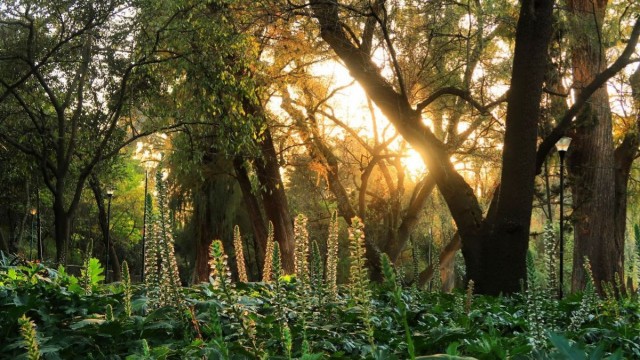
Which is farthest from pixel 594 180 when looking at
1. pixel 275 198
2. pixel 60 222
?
pixel 60 222

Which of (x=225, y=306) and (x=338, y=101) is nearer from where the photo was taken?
(x=225, y=306)

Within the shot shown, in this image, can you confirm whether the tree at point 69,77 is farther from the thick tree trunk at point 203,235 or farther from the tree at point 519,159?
the tree at point 519,159

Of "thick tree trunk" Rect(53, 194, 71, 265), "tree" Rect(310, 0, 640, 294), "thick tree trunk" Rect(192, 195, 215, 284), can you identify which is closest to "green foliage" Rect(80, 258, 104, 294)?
"tree" Rect(310, 0, 640, 294)

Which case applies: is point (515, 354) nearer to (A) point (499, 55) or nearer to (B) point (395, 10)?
(B) point (395, 10)

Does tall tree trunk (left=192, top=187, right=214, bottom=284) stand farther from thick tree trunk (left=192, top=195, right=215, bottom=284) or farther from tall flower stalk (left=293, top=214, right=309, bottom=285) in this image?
tall flower stalk (left=293, top=214, right=309, bottom=285)

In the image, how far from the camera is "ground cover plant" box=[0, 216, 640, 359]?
2.18 meters

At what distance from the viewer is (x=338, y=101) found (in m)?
23.8

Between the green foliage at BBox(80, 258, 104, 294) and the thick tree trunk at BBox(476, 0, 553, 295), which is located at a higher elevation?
the thick tree trunk at BBox(476, 0, 553, 295)

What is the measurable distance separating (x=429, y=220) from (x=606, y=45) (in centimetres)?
1337

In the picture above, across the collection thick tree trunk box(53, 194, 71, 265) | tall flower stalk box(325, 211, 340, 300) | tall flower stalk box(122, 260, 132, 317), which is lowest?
tall flower stalk box(122, 260, 132, 317)

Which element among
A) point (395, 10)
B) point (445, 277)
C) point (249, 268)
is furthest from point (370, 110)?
point (249, 268)

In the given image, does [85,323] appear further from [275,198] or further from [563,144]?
[563,144]

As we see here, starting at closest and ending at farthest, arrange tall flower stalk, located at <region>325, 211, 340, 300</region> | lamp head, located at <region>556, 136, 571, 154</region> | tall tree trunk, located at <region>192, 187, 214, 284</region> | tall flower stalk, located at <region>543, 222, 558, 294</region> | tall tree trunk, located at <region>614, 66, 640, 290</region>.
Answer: tall flower stalk, located at <region>325, 211, 340, 300</region>, tall flower stalk, located at <region>543, 222, 558, 294</region>, lamp head, located at <region>556, 136, 571, 154</region>, tall tree trunk, located at <region>614, 66, 640, 290</region>, tall tree trunk, located at <region>192, 187, 214, 284</region>

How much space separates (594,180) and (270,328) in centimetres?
1615
